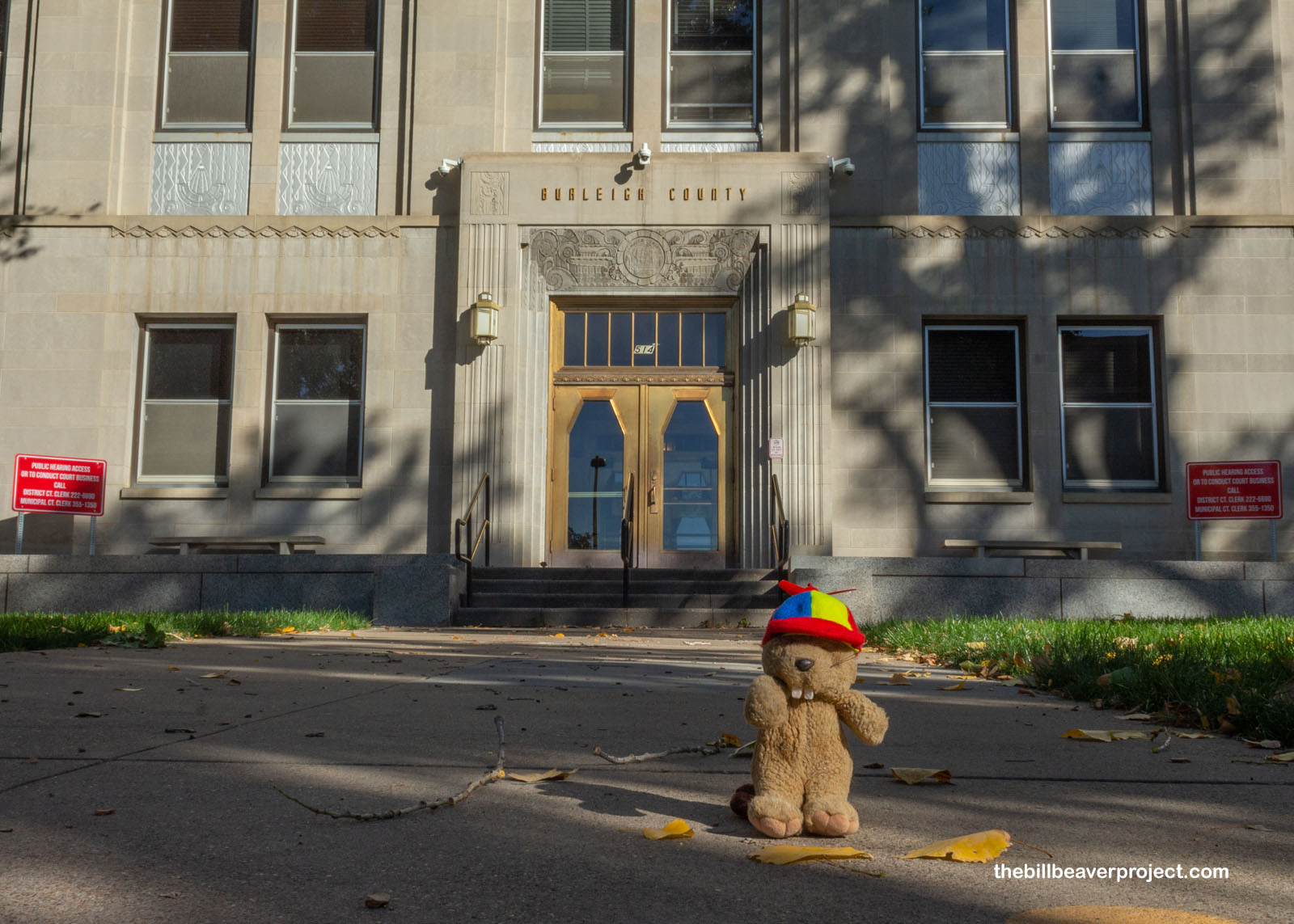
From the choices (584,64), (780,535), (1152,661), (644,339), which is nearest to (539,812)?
(1152,661)

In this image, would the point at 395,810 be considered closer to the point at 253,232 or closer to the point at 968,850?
the point at 968,850

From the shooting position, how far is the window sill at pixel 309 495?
15.3 meters

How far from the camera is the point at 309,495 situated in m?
15.3

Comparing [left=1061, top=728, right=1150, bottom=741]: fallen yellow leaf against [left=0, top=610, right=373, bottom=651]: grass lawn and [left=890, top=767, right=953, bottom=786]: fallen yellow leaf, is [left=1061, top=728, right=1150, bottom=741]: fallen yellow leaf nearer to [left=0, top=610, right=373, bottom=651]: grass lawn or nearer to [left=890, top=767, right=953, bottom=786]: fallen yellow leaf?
[left=890, top=767, right=953, bottom=786]: fallen yellow leaf

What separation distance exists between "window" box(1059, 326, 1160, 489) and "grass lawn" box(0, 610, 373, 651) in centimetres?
986

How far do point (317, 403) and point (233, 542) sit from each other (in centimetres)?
226

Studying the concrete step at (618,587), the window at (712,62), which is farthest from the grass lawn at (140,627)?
the window at (712,62)

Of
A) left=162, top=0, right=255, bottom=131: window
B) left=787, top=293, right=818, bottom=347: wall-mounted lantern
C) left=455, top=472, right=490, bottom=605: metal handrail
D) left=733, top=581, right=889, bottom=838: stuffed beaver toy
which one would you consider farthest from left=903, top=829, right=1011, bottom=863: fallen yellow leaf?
left=162, top=0, right=255, bottom=131: window

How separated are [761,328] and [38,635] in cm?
983

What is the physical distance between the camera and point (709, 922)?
2.07 meters

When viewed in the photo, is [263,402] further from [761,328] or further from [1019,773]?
[1019,773]

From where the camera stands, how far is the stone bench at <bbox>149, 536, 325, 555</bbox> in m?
14.8

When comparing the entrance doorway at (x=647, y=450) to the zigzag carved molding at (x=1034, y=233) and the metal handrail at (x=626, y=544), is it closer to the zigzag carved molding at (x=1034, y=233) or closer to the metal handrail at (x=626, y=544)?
the metal handrail at (x=626, y=544)

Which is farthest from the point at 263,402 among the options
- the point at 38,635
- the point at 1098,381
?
the point at 1098,381
